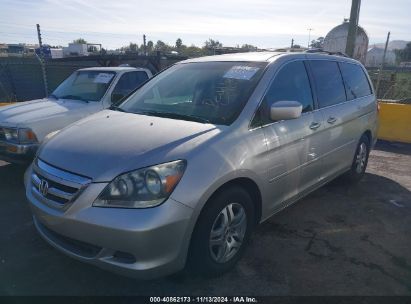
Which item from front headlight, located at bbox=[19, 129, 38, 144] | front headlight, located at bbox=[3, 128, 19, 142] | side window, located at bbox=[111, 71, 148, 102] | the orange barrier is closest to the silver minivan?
front headlight, located at bbox=[19, 129, 38, 144]

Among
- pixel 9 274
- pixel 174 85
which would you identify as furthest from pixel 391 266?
pixel 9 274

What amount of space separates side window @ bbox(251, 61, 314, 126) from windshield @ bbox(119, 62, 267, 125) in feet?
0.60

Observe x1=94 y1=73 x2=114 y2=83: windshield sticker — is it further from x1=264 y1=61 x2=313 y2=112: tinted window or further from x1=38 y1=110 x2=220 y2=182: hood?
x1=264 y1=61 x2=313 y2=112: tinted window

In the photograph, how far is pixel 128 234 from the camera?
2.37 metres

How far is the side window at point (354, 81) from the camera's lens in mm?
4864

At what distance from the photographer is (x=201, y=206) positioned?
261 centimetres

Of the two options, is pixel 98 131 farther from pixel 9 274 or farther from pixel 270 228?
pixel 270 228

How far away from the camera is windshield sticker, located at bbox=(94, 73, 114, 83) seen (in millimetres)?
6359

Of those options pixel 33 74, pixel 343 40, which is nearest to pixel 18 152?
pixel 33 74

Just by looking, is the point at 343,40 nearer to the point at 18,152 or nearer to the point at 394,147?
the point at 394,147

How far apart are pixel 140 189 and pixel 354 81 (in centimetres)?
389

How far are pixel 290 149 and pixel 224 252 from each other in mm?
1205

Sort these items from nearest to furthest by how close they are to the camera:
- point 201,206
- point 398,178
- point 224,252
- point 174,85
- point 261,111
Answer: point 201,206 < point 224,252 < point 261,111 < point 174,85 < point 398,178

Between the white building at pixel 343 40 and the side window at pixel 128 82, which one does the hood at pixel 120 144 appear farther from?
the white building at pixel 343 40
